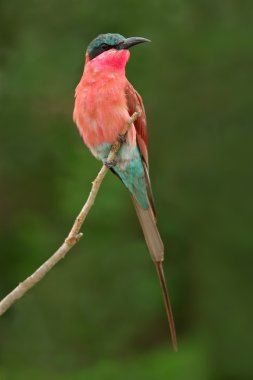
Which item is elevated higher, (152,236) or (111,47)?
(111,47)

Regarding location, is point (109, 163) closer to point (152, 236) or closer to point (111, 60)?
point (152, 236)

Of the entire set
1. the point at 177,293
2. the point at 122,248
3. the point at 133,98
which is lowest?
the point at 177,293

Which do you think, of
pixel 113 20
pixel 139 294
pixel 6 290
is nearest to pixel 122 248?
pixel 139 294

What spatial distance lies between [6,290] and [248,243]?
5.17 feet

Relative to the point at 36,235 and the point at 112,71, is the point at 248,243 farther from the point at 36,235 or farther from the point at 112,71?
the point at 112,71

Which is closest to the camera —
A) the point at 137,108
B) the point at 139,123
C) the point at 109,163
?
the point at 109,163

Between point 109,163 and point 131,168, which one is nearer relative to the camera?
point 109,163

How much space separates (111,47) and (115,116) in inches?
13.6

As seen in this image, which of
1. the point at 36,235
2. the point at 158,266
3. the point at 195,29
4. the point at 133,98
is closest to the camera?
the point at 158,266

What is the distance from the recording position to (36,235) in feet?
19.0

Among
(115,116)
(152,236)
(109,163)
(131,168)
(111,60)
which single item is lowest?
(152,236)

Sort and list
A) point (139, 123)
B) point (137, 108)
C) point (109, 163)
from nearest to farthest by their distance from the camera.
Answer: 1. point (109, 163)
2. point (137, 108)
3. point (139, 123)

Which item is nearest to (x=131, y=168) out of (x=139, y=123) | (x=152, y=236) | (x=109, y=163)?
(x=139, y=123)

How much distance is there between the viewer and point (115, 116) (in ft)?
12.7
